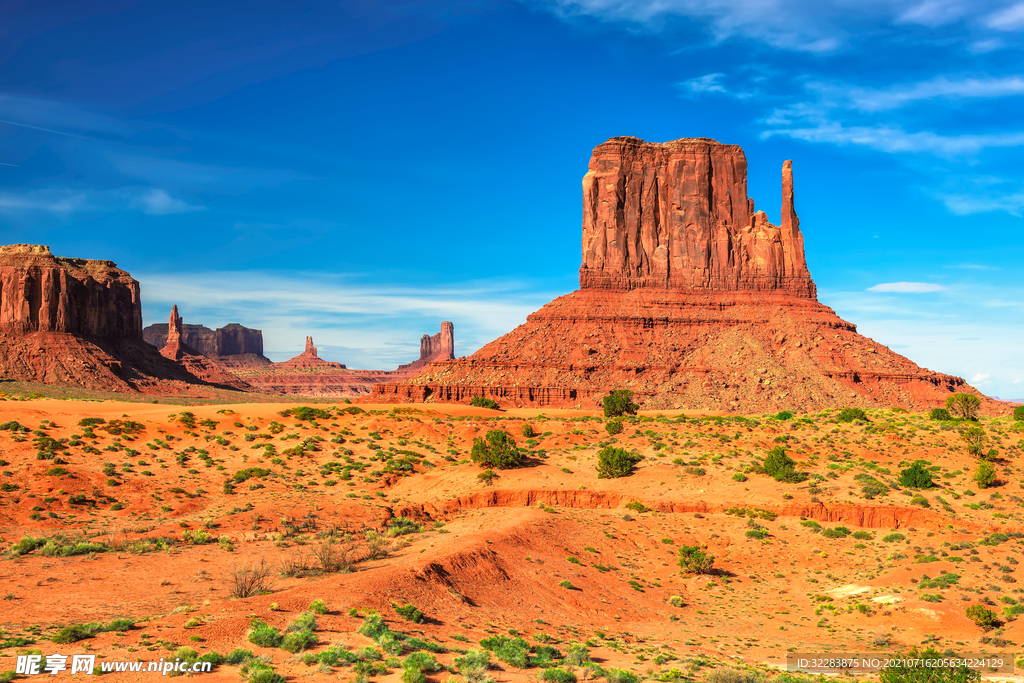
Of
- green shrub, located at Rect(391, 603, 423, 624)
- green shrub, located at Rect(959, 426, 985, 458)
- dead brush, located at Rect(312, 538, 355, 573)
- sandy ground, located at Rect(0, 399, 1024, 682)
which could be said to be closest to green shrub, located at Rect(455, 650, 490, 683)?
sandy ground, located at Rect(0, 399, 1024, 682)

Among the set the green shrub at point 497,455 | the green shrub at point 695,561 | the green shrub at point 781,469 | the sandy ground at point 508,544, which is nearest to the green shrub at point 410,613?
the sandy ground at point 508,544

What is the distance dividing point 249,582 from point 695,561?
1772cm

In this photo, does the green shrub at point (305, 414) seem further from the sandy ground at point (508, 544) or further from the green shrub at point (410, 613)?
the green shrub at point (410, 613)

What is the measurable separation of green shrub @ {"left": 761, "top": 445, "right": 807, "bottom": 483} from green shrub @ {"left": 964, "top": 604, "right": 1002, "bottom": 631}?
47.9 feet

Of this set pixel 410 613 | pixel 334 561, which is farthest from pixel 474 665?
pixel 334 561

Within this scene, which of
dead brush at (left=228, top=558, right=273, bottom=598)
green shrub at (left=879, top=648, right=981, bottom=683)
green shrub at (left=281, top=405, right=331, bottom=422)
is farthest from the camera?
green shrub at (left=281, top=405, right=331, bottom=422)

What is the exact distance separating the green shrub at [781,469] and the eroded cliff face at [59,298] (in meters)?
129

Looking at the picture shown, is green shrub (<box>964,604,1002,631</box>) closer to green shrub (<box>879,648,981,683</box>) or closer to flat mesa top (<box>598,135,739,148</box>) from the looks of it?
green shrub (<box>879,648,981,683</box>)

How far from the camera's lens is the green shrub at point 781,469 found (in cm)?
3744

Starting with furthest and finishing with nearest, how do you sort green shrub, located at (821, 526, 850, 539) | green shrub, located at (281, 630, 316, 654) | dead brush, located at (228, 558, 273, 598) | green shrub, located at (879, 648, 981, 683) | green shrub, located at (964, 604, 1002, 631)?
1. green shrub, located at (821, 526, 850, 539)
2. green shrub, located at (964, 604, 1002, 631)
3. dead brush, located at (228, 558, 273, 598)
4. green shrub, located at (281, 630, 316, 654)
5. green shrub, located at (879, 648, 981, 683)

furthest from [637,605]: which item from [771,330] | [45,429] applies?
[771,330]

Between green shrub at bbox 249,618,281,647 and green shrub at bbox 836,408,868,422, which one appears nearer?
green shrub at bbox 249,618,281,647

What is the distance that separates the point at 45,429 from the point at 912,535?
49.8 metres

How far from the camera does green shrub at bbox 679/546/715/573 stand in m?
28.4
